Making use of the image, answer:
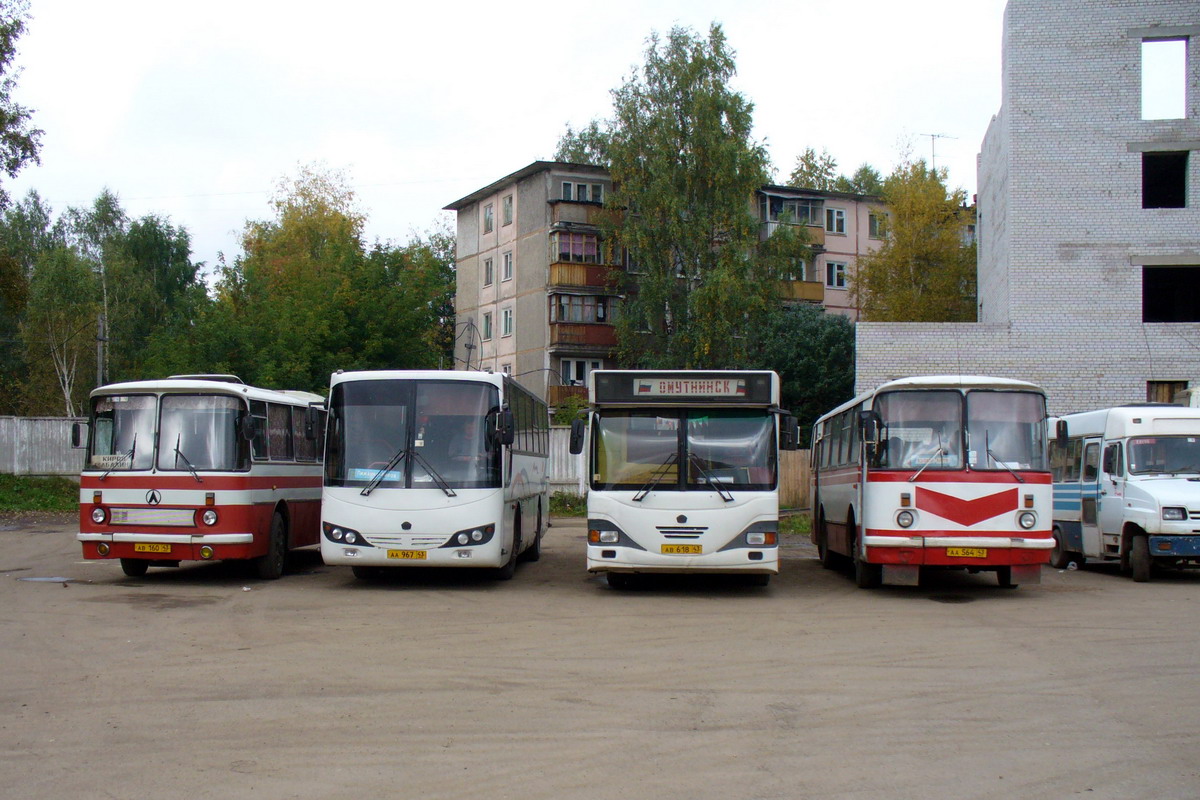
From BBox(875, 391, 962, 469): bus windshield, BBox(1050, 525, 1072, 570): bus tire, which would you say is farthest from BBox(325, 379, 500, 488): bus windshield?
BBox(1050, 525, 1072, 570): bus tire

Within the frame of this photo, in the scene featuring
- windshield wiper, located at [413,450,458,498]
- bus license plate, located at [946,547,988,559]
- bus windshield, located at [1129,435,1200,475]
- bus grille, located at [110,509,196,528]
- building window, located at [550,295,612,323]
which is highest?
building window, located at [550,295,612,323]

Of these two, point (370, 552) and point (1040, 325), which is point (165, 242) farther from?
point (370, 552)

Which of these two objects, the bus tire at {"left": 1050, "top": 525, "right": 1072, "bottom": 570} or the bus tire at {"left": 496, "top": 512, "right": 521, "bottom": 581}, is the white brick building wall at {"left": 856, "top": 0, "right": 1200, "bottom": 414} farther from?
the bus tire at {"left": 496, "top": 512, "right": 521, "bottom": 581}

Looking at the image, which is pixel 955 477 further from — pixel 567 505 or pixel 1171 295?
pixel 1171 295

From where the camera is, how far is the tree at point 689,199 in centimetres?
4803

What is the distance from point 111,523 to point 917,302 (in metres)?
43.4

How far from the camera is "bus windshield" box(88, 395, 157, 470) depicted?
1590 centimetres

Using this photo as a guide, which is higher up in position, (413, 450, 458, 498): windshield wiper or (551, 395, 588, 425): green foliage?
(551, 395, 588, 425): green foliage

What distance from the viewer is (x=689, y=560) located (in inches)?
594

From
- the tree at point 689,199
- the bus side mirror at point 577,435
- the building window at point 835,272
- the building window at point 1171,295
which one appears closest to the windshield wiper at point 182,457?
the bus side mirror at point 577,435

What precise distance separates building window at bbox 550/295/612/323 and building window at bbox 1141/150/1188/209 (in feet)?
87.4

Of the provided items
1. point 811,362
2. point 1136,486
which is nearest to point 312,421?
point 1136,486

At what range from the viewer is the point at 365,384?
16.0 m

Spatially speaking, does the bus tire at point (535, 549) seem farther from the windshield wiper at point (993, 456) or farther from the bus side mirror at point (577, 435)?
the windshield wiper at point (993, 456)
